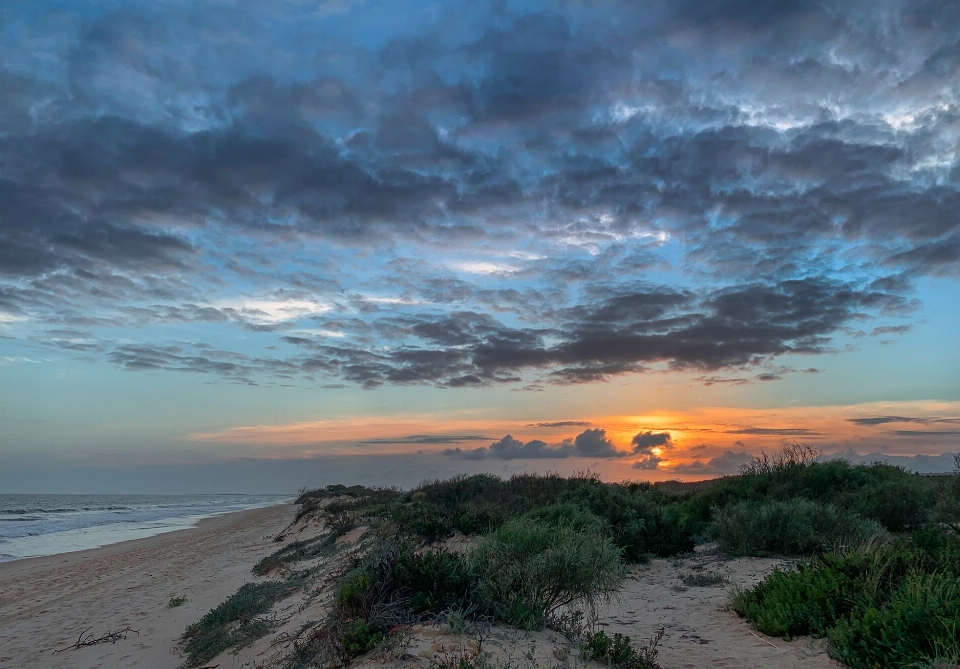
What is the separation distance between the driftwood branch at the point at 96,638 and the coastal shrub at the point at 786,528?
11.6 meters

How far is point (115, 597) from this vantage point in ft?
49.5

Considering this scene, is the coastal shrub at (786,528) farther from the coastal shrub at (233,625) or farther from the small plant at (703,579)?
the coastal shrub at (233,625)

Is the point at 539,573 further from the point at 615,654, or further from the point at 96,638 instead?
the point at 96,638

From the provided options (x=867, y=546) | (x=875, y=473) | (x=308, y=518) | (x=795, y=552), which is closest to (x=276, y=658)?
(x=867, y=546)

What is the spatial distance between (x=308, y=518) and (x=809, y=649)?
79.5 feet

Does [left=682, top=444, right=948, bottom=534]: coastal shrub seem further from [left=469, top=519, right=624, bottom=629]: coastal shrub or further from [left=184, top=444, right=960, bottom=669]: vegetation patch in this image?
[left=469, top=519, right=624, bottom=629]: coastal shrub

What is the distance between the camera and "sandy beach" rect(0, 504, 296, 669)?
1015 centimetres

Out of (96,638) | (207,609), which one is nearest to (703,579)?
(207,609)

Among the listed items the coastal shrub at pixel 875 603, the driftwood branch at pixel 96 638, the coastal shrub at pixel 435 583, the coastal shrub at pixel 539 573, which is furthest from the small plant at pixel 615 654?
the driftwood branch at pixel 96 638

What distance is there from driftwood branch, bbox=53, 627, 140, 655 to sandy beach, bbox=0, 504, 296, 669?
0.47 feet

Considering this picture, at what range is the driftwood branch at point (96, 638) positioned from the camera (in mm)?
10516

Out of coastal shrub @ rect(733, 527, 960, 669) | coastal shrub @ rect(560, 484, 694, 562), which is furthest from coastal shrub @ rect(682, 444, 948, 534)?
coastal shrub @ rect(733, 527, 960, 669)

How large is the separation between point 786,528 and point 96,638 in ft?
43.0

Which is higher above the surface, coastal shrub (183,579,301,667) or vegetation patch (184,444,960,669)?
vegetation patch (184,444,960,669)
